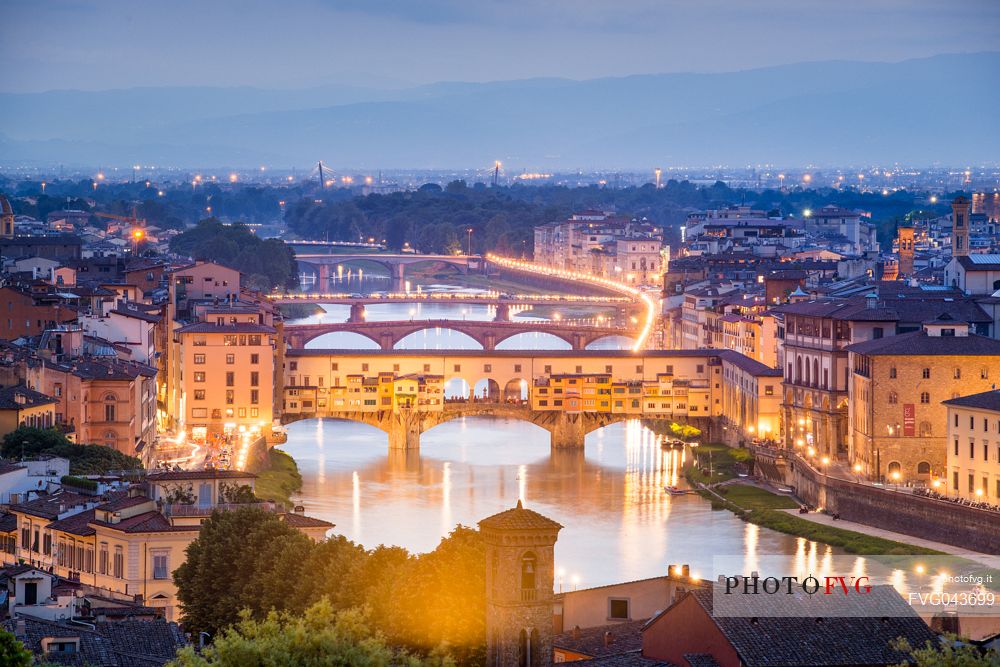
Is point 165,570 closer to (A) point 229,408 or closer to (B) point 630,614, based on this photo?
(B) point 630,614

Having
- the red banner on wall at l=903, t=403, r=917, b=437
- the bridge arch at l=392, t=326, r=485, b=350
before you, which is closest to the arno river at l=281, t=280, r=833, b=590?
the red banner on wall at l=903, t=403, r=917, b=437

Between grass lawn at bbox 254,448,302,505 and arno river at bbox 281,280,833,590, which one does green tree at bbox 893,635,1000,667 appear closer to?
arno river at bbox 281,280,833,590

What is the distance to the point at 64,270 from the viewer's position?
1658 inches

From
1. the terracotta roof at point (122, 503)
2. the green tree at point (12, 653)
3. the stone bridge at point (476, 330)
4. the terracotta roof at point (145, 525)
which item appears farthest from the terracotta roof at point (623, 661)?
the stone bridge at point (476, 330)

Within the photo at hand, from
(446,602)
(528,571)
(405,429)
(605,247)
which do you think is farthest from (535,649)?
(605,247)

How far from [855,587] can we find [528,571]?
1.92 m

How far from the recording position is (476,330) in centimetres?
5069

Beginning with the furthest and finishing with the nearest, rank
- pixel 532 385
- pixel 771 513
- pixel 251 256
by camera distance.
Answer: pixel 251 256, pixel 532 385, pixel 771 513

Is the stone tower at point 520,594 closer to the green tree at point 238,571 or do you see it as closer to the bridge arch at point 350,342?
the green tree at point 238,571

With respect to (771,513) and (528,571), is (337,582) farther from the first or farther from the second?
(771,513)

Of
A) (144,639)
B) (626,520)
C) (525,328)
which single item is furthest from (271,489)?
(525,328)

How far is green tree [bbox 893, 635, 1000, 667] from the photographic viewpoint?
1196 cm

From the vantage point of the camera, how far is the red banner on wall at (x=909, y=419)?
2973cm

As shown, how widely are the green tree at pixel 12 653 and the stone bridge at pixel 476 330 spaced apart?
37072 millimetres
